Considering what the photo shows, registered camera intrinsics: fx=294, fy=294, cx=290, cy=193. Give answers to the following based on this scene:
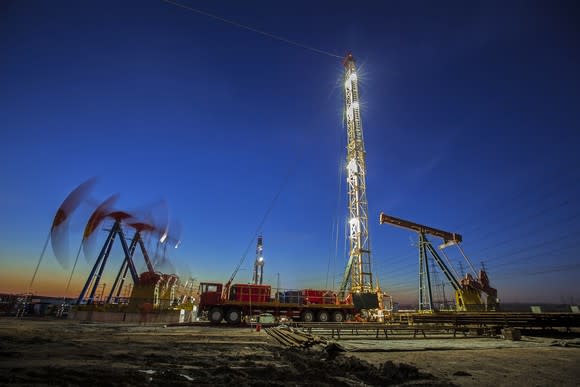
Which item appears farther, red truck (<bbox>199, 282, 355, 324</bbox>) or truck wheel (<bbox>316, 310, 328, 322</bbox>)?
truck wheel (<bbox>316, 310, 328, 322</bbox>)

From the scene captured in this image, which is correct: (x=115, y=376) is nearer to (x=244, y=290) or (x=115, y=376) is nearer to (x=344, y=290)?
(x=244, y=290)

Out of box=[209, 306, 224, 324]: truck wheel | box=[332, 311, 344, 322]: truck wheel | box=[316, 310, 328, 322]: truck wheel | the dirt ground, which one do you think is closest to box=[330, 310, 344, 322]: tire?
box=[332, 311, 344, 322]: truck wheel

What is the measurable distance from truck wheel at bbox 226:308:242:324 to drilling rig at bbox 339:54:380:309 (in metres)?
12.5

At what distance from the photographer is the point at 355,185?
129ft

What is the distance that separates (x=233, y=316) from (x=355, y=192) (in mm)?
22289

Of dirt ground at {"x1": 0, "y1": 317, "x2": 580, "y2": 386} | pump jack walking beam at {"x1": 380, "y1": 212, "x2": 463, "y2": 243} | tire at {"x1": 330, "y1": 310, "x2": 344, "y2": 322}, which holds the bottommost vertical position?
tire at {"x1": 330, "y1": 310, "x2": 344, "y2": 322}

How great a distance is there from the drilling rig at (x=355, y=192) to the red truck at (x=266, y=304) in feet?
14.5

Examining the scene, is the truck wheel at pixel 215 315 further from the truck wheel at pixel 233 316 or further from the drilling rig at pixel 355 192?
the drilling rig at pixel 355 192

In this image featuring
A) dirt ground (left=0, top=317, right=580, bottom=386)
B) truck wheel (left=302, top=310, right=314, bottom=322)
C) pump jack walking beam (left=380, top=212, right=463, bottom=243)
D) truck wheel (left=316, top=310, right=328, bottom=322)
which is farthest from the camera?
pump jack walking beam (left=380, top=212, right=463, bottom=243)

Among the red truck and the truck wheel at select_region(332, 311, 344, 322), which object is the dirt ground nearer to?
the red truck

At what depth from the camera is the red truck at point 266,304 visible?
24.9 m

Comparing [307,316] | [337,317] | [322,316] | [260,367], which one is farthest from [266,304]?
[260,367]

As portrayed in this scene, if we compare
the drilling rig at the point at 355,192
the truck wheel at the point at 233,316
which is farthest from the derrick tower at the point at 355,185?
the truck wheel at the point at 233,316

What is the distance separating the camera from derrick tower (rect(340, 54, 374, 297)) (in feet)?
117
